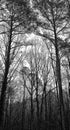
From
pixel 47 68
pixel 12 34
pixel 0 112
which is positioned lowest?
pixel 0 112

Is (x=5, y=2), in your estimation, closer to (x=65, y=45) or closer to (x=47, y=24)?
(x=47, y=24)

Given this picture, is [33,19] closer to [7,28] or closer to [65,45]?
[7,28]

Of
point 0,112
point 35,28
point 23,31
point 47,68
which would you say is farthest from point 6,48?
point 47,68

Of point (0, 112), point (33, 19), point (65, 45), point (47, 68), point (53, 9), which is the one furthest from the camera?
point (47, 68)

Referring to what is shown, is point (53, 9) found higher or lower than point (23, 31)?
higher

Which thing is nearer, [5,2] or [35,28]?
[5,2]

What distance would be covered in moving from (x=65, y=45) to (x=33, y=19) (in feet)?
8.50

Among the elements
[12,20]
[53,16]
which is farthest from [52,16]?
[12,20]

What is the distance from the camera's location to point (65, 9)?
753 centimetres

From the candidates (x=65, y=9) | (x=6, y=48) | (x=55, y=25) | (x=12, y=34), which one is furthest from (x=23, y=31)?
(x=65, y=9)

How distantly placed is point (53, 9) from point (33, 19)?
6.65 feet

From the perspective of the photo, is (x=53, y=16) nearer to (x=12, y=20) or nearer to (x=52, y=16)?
(x=52, y=16)

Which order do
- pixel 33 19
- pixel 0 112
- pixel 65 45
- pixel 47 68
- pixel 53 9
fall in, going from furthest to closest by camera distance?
pixel 47 68, pixel 53 9, pixel 65 45, pixel 33 19, pixel 0 112

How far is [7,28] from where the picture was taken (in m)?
7.18
